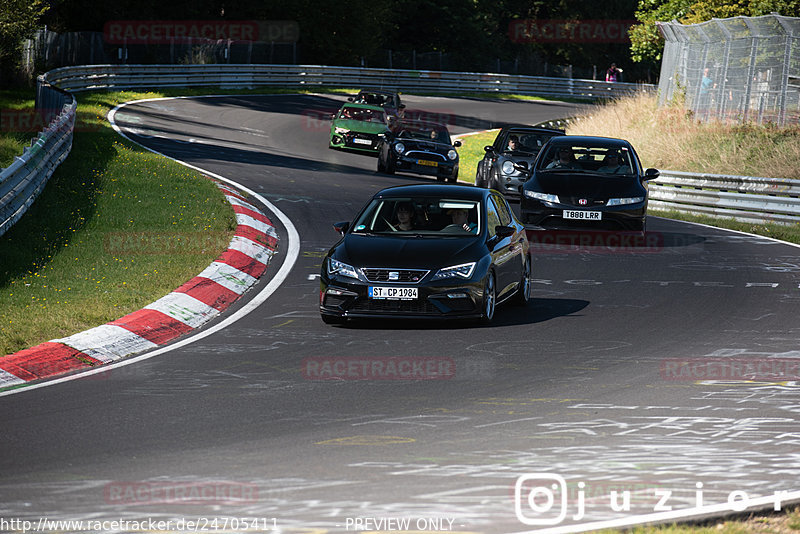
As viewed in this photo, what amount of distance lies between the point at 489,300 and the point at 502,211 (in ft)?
6.16

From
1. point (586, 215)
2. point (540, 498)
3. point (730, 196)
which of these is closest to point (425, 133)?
point (730, 196)

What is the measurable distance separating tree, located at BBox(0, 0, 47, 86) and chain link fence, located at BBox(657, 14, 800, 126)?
19.7 m

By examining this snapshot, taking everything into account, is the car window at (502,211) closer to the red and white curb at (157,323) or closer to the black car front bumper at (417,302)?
the black car front bumper at (417,302)

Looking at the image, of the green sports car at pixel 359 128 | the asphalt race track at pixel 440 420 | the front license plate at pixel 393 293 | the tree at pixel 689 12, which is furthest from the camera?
the tree at pixel 689 12

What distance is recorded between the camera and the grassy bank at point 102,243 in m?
11.2

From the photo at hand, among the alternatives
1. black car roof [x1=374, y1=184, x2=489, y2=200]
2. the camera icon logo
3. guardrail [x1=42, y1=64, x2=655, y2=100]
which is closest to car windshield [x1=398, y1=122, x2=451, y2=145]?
guardrail [x1=42, y1=64, x2=655, y2=100]

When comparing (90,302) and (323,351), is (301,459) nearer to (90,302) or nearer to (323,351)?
(323,351)

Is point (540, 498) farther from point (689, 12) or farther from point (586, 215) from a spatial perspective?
point (689, 12)

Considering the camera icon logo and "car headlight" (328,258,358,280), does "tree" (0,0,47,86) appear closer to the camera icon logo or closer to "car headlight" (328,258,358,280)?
"car headlight" (328,258,358,280)

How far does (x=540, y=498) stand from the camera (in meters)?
5.99

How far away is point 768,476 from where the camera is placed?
21.2 ft

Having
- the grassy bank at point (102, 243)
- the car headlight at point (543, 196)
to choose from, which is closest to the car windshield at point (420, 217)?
the grassy bank at point (102, 243)

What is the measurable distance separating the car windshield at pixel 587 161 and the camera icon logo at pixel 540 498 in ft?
43.3

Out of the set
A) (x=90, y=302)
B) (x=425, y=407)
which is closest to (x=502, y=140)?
(x=90, y=302)
